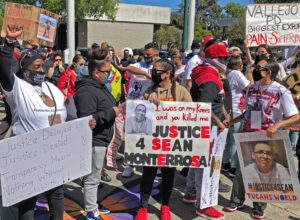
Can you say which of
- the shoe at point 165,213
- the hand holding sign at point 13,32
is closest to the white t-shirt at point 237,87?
the shoe at point 165,213

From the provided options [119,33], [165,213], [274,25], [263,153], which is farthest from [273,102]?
[119,33]

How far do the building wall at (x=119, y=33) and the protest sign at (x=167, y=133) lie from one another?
1498 inches

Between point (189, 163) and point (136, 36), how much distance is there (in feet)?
137

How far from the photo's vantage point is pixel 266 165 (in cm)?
354

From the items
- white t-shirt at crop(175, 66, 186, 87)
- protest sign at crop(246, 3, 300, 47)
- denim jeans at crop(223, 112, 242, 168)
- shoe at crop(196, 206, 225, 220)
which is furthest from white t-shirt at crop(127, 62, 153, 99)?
protest sign at crop(246, 3, 300, 47)

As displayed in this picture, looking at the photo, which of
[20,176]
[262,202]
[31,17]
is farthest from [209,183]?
[31,17]

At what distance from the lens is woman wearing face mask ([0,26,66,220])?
9.02 feet

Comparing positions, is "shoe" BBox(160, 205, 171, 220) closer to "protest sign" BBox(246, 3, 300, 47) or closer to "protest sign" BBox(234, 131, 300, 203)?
"protest sign" BBox(234, 131, 300, 203)

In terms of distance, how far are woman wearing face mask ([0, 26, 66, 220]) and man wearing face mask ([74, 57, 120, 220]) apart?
1.07ft

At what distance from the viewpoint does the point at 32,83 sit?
2854 millimetres

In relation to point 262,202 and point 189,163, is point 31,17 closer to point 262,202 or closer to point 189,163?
point 189,163

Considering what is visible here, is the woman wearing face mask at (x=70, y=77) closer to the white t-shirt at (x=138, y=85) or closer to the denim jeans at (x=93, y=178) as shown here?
the white t-shirt at (x=138, y=85)

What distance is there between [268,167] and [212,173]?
24.2 inches

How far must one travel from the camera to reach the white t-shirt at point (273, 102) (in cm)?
344
